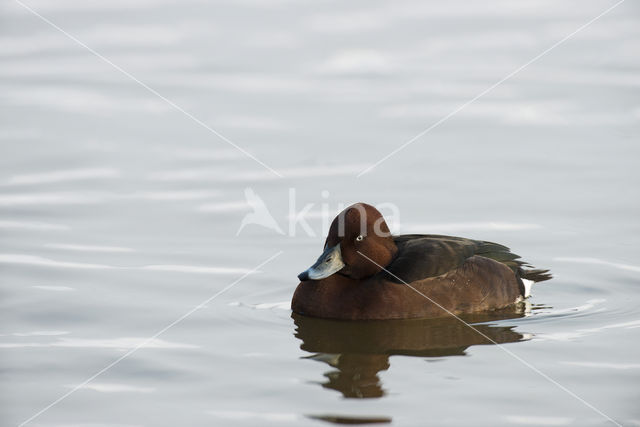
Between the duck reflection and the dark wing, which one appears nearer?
the duck reflection

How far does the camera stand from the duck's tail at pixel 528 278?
9.31 m

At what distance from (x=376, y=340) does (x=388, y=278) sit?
710 millimetres

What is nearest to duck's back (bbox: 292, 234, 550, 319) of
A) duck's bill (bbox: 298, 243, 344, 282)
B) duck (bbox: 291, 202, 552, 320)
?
duck (bbox: 291, 202, 552, 320)

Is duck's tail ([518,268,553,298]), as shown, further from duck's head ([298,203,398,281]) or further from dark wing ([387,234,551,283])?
duck's head ([298,203,398,281])

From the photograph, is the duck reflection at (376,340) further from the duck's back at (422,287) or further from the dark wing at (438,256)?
the dark wing at (438,256)

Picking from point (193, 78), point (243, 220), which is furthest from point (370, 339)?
point (193, 78)

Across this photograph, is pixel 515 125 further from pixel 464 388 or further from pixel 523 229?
pixel 464 388

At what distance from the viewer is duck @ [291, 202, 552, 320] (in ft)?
28.5

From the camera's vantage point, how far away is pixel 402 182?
1152cm

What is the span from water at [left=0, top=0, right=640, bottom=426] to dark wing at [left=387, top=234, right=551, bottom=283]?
0.38 m

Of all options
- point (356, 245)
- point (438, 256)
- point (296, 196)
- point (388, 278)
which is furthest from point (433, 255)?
point (296, 196)

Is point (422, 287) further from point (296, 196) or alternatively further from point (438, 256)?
point (296, 196)

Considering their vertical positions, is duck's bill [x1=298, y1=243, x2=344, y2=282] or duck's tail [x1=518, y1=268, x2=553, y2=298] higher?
duck's bill [x1=298, y1=243, x2=344, y2=282]

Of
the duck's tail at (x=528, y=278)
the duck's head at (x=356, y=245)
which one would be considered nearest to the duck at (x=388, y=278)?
the duck's head at (x=356, y=245)
